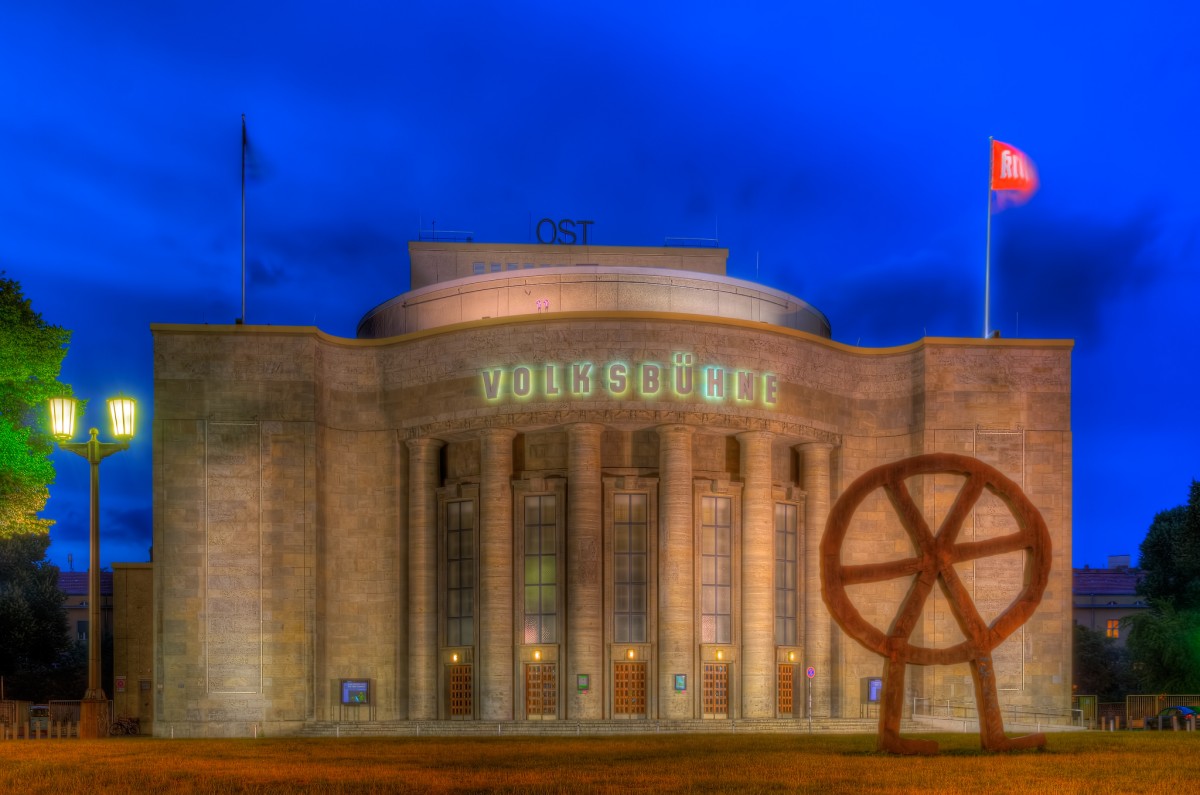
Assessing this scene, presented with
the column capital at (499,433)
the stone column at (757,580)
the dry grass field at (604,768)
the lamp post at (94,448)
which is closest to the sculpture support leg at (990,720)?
the dry grass field at (604,768)

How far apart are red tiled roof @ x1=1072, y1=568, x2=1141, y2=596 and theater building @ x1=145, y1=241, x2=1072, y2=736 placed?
64.0 m

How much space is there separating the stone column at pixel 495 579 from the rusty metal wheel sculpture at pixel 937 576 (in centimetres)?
2728

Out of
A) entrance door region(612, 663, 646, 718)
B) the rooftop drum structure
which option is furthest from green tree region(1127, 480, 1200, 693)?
entrance door region(612, 663, 646, 718)

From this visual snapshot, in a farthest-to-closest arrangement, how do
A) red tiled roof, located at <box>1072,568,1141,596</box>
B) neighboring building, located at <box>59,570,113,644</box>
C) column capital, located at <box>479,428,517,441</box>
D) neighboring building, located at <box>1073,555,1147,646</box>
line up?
red tiled roof, located at <box>1072,568,1141,596</box>
neighboring building, located at <box>1073,555,1147,646</box>
neighboring building, located at <box>59,570,113,644</box>
column capital, located at <box>479,428,517,441</box>

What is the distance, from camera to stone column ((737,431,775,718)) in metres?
52.7

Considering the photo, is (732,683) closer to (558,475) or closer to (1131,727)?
(558,475)

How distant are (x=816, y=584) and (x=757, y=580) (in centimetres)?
437

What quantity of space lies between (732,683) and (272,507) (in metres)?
21.0

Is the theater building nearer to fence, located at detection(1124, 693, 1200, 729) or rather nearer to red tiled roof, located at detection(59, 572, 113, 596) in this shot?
fence, located at detection(1124, 693, 1200, 729)

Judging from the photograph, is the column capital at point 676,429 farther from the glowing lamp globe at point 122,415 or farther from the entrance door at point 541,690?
the glowing lamp globe at point 122,415

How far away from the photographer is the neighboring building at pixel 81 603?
4038 inches

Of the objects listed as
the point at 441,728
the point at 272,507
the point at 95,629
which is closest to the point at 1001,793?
the point at 95,629

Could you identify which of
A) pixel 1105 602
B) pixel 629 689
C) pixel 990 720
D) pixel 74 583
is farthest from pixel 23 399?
pixel 1105 602

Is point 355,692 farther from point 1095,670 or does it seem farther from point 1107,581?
point 1107,581
